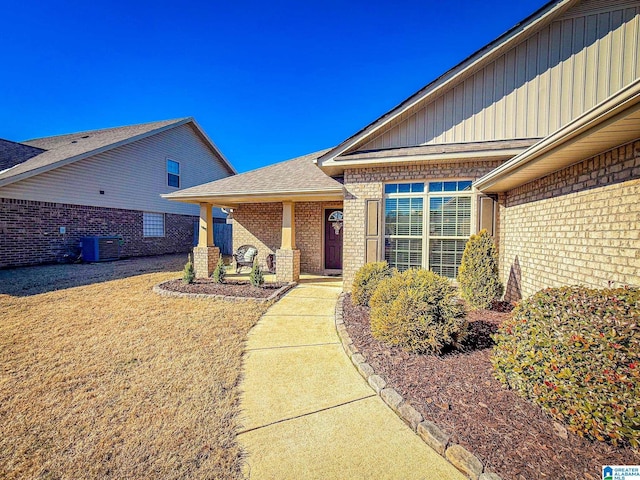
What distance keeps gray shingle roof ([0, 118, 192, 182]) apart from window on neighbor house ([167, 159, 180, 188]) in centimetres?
210

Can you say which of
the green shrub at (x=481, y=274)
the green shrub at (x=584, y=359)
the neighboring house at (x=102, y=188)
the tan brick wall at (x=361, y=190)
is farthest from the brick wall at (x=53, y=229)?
the green shrub at (x=584, y=359)

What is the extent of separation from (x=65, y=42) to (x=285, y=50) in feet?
29.9

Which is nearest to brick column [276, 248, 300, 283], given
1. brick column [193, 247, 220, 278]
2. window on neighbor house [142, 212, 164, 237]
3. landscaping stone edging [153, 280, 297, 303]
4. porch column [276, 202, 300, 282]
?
porch column [276, 202, 300, 282]

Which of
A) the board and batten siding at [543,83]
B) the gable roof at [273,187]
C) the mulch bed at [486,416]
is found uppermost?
the board and batten siding at [543,83]

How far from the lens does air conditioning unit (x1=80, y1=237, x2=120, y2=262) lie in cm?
1235

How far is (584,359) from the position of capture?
2.12m

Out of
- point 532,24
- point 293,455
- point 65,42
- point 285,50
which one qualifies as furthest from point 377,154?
point 65,42

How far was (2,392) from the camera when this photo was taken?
301 centimetres

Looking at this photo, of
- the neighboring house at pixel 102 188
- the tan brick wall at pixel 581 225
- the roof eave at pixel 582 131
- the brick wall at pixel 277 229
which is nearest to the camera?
the roof eave at pixel 582 131

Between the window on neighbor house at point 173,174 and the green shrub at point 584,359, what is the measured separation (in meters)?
18.0

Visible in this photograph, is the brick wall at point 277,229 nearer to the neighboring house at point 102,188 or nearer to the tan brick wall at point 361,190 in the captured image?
the tan brick wall at point 361,190

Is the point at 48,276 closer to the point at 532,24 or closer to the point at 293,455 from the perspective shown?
the point at 293,455

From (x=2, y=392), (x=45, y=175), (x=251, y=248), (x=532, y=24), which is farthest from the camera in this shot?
(x=45, y=175)

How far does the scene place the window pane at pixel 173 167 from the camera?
16625 mm
